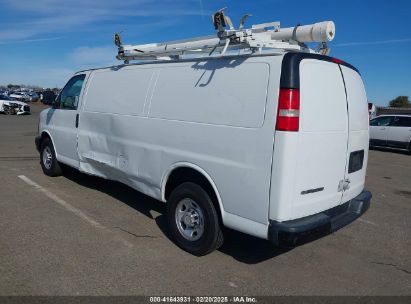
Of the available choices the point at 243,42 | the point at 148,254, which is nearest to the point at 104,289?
the point at 148,254

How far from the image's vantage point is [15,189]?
21.7 feet

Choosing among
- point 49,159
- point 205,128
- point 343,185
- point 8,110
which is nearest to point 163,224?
point 205,128

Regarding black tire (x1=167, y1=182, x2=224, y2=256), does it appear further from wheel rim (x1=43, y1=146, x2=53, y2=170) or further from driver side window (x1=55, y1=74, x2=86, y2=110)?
wheel rim (x1=43, y1=146, x2=53, y2=170)

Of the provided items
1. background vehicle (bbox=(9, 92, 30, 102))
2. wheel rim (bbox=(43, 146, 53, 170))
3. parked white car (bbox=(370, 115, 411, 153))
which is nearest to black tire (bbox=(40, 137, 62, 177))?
wheel rim (bbox=(43, 146, 53, 170))

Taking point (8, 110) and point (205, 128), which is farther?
point (8, 110)

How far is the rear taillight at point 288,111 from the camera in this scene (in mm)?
3373

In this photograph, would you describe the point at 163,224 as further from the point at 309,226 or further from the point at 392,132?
the point at 392,132

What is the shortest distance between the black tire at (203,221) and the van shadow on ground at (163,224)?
0.84 feet

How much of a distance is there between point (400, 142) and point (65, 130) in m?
13.5

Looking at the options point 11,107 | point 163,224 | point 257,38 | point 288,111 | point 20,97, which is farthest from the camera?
point 20,97

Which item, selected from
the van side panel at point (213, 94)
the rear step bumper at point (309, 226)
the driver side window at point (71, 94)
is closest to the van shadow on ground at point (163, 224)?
the rear step bumper at point (309, 226)

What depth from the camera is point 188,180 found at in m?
4.40

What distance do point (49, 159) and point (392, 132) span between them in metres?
13.5

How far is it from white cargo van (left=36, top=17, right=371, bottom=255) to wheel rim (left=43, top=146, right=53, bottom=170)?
9.16ft
